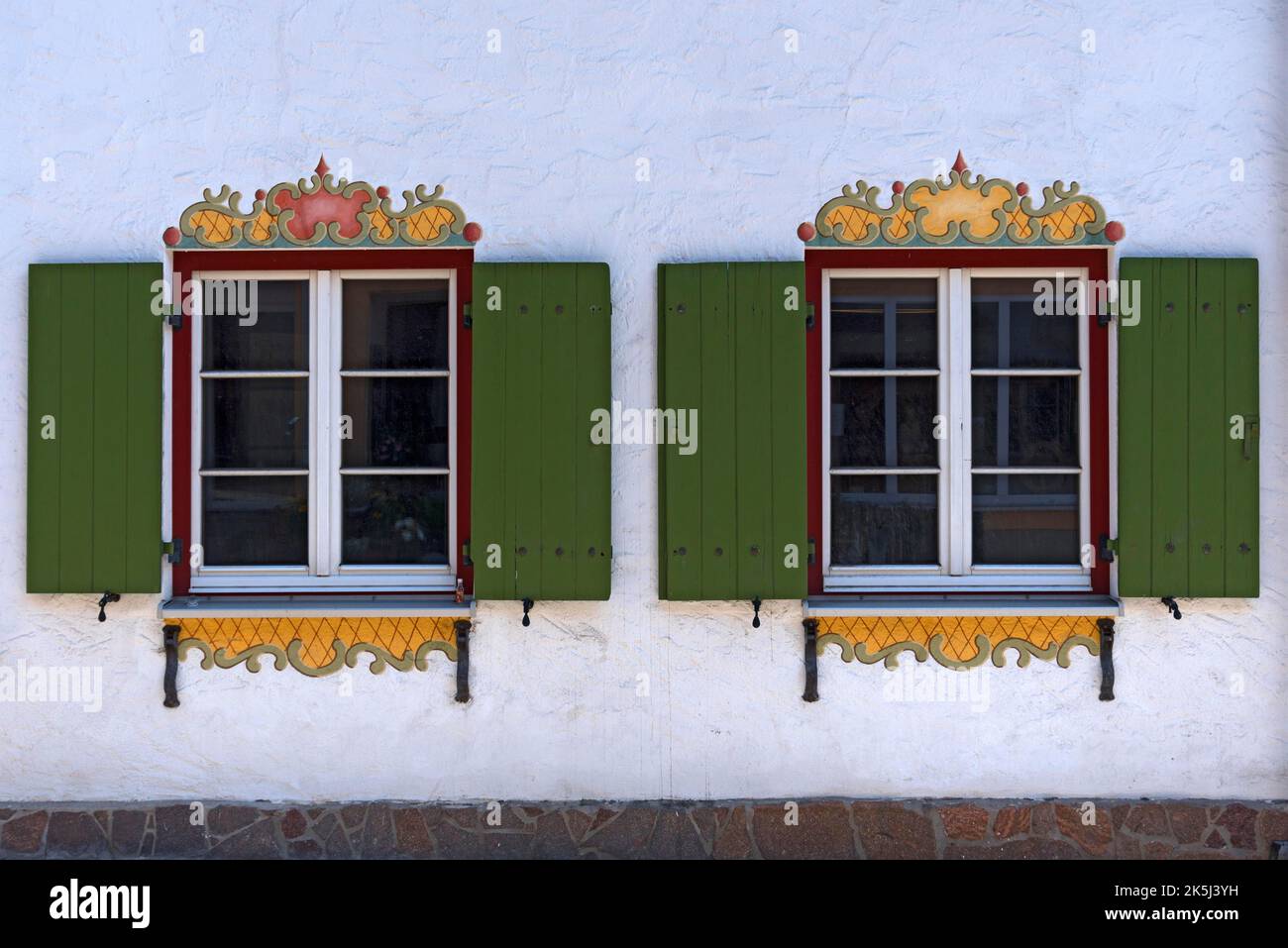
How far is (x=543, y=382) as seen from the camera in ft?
12.9

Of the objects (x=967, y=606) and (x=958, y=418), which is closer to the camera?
(x=967, y=606)

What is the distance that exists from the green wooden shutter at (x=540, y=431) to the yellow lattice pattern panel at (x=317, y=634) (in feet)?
Result: 1.03

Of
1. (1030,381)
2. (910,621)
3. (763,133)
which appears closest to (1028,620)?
(910,621)

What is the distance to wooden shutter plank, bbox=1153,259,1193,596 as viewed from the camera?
393cm

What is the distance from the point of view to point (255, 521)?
4.13 meters

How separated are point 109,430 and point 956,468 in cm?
332

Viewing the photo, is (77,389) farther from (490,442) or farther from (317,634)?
(490,442)

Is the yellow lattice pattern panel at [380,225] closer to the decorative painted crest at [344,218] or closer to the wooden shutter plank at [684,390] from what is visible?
the decorative painted crest at [344,218]

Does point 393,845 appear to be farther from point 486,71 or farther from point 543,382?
point 486,71

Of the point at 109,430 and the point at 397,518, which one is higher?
the point at 109,430

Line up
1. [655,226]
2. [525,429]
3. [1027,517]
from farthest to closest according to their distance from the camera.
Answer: [1027,517], [655,226], [525,429]

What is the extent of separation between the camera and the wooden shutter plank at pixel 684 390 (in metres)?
3.92

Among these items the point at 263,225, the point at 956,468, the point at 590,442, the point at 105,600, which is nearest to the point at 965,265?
the point at 956,468

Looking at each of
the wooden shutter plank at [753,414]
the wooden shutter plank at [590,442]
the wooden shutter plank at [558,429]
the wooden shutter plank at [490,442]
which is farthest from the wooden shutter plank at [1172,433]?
the wooden shutter plank at [490,442]
